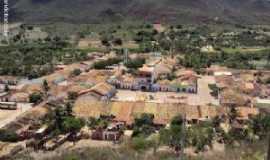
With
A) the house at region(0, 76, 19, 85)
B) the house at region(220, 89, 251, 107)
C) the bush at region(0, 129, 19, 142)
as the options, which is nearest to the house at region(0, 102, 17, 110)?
the bush at region(0, 129, 19, 142)

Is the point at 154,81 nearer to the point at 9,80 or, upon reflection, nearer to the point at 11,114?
the point at 9,80

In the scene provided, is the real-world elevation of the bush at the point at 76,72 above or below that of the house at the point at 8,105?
above

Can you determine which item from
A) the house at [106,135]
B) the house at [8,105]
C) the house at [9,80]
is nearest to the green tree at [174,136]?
the house at [106,135]

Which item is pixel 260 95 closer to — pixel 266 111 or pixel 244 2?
pixel 266 111

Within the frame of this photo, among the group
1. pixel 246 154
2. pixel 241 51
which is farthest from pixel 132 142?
pixel 241 51

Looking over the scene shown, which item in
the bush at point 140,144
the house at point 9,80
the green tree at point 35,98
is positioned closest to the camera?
the bush at point 140,144

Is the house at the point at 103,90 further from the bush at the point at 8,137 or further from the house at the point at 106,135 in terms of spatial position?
the bush at the point at 8,137

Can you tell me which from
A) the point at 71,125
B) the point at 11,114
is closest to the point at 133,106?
the point at 71,125

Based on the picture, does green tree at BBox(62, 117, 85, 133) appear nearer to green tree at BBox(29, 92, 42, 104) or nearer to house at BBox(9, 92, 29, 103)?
green tree at BBox(29, 92, 42, 104)
